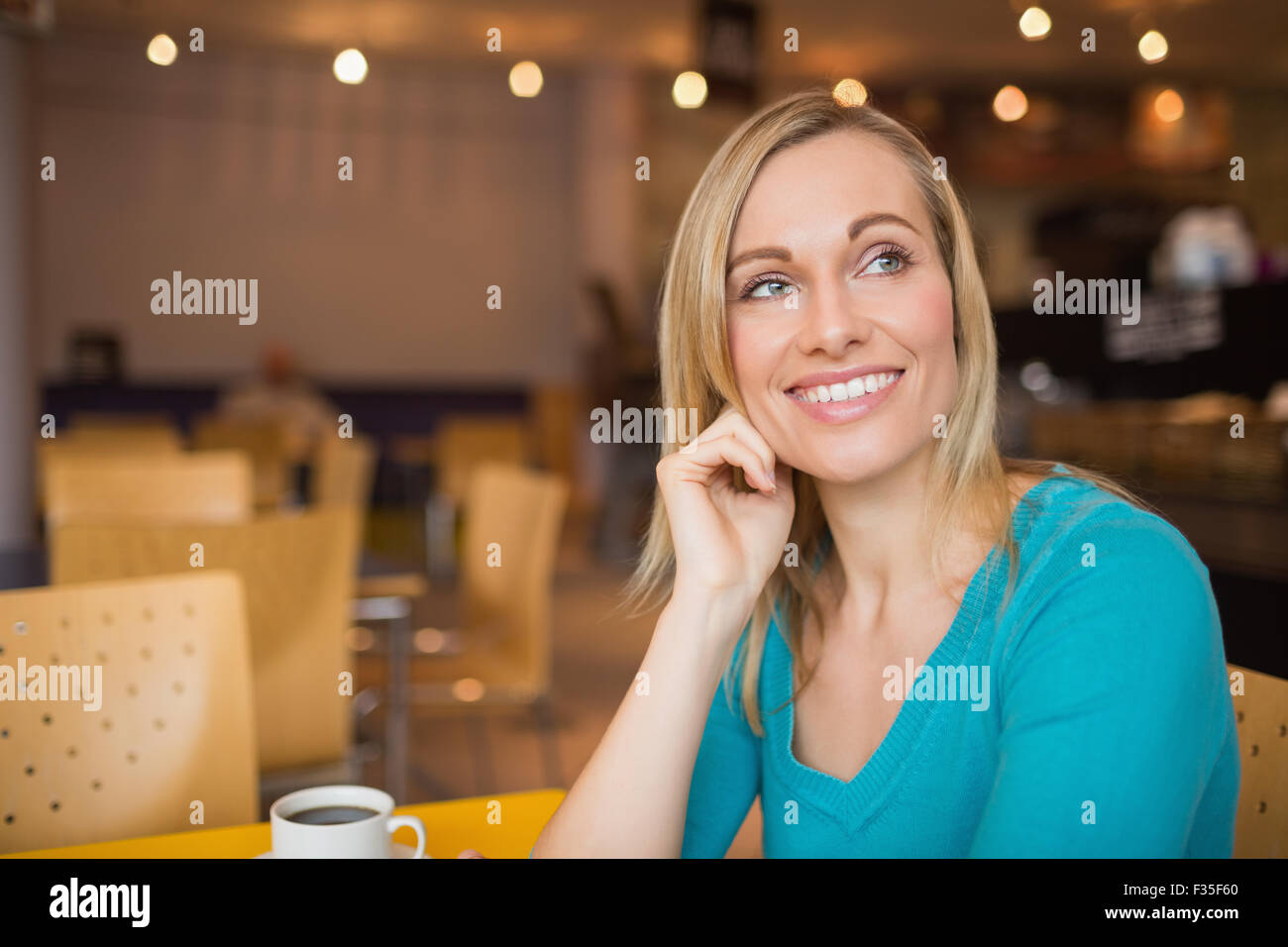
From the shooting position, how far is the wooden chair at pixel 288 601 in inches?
78.6

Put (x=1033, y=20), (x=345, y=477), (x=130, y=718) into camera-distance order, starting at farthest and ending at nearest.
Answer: (x=1033, y=20) → (x=345, y=477) → (x=130, y=718)

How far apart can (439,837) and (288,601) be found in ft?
4.15

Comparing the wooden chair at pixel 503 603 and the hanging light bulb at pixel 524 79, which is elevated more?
the hanging light bulb at pixel 524 79

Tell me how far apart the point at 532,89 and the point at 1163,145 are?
359 cm

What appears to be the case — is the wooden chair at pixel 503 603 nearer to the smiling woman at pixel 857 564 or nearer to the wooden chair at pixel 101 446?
the smiling woman at pixel 857 564

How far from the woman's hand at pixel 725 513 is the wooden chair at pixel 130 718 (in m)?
0.64

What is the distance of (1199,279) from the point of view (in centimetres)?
311

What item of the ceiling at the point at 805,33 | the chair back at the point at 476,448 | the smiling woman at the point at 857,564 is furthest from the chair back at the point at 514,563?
the ceiling at the point at 805,33

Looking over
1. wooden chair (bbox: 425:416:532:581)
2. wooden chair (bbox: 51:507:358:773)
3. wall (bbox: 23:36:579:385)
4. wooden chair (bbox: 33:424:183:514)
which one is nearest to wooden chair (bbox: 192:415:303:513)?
wooden chair (bbox: 33:424:183:514)

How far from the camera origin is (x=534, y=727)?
3650mm

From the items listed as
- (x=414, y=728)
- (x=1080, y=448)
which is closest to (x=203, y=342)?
(x=414, y=728)

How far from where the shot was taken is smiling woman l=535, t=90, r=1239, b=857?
87cm

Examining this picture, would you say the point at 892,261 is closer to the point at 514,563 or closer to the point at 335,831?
the point at 335,831

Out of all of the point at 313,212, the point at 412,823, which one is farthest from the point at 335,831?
the point at 313,212
